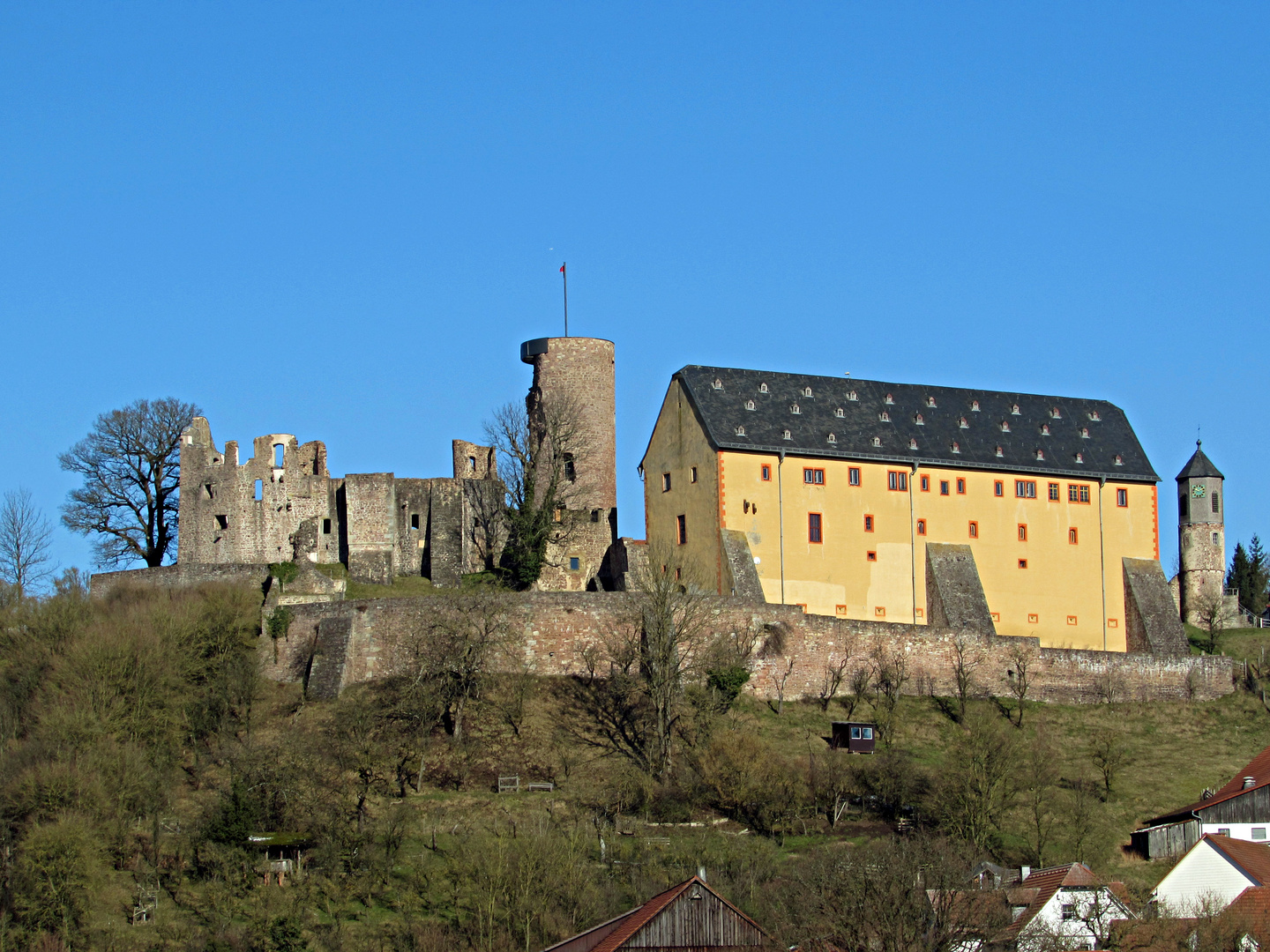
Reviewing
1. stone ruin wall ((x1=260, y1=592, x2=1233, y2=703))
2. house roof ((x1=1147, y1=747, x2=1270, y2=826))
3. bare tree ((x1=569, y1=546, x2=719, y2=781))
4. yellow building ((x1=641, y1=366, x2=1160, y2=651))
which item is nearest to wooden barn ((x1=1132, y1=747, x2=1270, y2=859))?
house roof ((x1=1147, y1=747, x2=1270, y2=826))

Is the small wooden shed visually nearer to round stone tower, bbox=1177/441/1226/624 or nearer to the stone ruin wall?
the stone ruin wall

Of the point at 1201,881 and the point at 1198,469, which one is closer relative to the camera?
the point at 1201,881

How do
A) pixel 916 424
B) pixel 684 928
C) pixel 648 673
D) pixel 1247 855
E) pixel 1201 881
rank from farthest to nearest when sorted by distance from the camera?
pixel 916 424
pixel 648 673
pixel 1247 855
pixel 1201 881
pixel 684 928

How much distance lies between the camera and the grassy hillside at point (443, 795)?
134 feet

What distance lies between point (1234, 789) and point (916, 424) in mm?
17556

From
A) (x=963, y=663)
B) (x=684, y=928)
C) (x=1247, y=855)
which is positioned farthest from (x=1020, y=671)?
(x=684, y=928)

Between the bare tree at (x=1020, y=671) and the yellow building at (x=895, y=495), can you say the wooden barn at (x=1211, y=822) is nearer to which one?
the bare tree at (x=1020, y=671)

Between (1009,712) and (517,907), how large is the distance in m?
19.9

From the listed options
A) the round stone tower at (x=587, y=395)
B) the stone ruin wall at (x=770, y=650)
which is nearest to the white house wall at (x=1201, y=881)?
the stone ruin wall at (x=770, y=650)

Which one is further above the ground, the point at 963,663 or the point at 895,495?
the point at 895,495

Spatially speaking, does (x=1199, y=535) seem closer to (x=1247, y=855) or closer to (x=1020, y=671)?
(x=1020, y=671)

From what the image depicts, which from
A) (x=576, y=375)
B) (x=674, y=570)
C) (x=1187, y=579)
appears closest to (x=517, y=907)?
(x=674, y=570)

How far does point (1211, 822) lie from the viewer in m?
47.6

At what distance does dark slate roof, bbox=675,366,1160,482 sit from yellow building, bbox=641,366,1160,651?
59 millimetres
